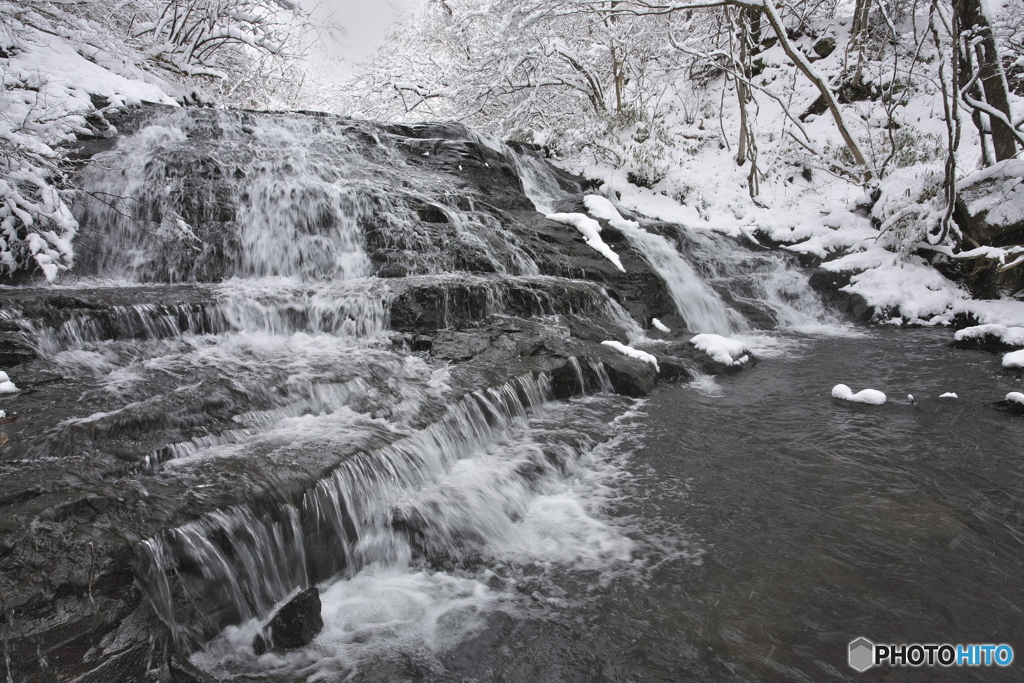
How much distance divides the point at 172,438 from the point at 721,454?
360 centimetres

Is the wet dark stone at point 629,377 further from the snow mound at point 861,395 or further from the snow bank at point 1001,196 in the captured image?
the snow bank at point 1001,196

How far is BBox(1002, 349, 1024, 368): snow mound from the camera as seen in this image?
539 cm

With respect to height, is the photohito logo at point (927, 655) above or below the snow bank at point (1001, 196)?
below

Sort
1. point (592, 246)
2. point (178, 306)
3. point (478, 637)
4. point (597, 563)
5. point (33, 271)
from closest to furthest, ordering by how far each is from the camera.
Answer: point (478, 637)
point (597, 563)
point (178, 306)
point (33, 271)
point (592, 246)

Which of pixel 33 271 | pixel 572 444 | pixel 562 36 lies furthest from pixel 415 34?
pixel 572 444

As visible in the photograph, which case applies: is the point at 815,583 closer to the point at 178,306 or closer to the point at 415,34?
the point at 178,306

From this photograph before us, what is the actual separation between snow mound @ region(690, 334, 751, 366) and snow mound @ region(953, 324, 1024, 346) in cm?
267

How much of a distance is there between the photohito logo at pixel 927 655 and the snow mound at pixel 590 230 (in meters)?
5.96

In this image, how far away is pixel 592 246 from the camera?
8.09 meters

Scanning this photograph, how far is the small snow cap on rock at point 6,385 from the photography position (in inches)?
135

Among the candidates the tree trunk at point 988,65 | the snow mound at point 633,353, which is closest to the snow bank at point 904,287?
Answer: the tree trunk at point 988,65

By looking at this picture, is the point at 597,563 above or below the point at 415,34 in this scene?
below

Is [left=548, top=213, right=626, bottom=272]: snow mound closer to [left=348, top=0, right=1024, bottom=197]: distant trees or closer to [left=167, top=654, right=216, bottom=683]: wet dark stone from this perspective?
[left=348, top=0, right=1024, bottom=197]: distant trees

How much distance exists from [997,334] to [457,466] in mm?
6691
